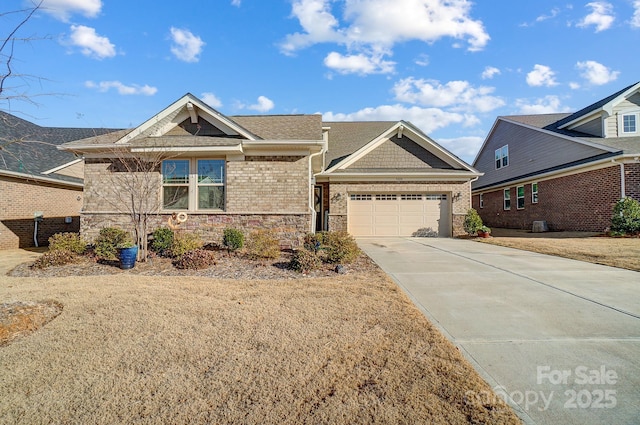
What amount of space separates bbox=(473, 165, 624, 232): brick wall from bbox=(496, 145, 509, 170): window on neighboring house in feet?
8.40

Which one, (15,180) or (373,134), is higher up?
(373,134)

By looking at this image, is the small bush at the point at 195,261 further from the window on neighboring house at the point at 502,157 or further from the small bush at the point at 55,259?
the window on neighboring house at the point at 502,157

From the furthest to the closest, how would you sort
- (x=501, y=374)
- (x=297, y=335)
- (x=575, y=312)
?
1. (x=575, y=312)
2. (x=297, y=335)
3. (x=501, y=374)

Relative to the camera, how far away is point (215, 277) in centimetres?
692

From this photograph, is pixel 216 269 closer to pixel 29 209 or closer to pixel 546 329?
pixel 546 329

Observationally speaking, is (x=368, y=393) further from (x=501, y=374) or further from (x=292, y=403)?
(x=501, y=374)

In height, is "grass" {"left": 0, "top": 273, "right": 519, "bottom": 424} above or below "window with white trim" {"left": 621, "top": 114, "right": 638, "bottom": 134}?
below

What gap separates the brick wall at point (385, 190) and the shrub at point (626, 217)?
534cm

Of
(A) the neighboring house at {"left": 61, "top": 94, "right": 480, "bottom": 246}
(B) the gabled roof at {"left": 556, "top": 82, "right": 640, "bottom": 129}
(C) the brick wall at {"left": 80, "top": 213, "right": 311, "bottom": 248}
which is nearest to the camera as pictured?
(A) the neighboring house at {"left": 61, "top": 94, "right": 480, "bottom": 246}

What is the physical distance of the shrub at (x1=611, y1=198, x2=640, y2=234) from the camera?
12.2 metres

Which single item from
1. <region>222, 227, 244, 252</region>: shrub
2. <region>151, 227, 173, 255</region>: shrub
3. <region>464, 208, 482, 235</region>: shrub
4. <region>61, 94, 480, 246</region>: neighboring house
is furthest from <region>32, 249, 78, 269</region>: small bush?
<region>464, 208, 482, 235</region>: shrub

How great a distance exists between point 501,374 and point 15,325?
18.1 feet

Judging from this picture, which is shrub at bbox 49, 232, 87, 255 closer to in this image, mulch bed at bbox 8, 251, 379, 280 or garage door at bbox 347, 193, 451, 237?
mulch bed at bbox 8, 251, 379, 280

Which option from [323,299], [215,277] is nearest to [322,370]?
[323,299]
